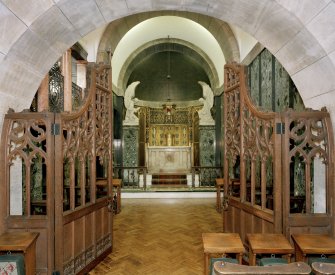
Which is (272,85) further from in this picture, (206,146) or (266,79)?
(206,146)

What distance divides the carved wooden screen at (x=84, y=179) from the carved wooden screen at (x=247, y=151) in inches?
73.9

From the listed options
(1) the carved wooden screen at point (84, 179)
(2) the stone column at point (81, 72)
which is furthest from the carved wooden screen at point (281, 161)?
(2) the stone column at point (81, 72)

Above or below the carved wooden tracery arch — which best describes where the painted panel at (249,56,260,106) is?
above

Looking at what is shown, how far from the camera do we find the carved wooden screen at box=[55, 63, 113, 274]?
9.91 feet

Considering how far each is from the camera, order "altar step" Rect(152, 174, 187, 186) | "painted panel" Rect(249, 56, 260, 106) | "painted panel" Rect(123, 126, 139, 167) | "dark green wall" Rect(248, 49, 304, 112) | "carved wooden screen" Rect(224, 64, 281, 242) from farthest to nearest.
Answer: "painted panel" Rect(123, 126, 139, 167)
"altar step" Rect(152, 174, 187, 186)
"painted panel" Rect(249, 56, 260, 106)
"dark green wall" Rect(248, 49, 304, 112)
"carved wooden screen" Rect(224, 64, 281, 242)

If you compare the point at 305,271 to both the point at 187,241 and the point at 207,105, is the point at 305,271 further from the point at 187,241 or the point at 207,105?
the point at 207,105

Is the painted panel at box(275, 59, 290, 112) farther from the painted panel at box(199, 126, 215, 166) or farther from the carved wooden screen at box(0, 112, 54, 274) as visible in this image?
the painted panel at box(199, 126, 215, 166)

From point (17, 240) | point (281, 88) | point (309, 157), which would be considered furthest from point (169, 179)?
point (17, 240)

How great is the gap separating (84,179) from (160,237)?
2.13 metres

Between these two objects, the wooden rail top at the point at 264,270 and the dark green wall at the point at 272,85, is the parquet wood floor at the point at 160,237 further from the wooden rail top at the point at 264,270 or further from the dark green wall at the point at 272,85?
the dark green wall at the point at 272,85

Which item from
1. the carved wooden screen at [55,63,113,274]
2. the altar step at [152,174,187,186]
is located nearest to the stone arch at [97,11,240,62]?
the carved wooden screen at [55,63,113,274]

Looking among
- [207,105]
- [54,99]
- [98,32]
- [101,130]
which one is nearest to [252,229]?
[101,130]

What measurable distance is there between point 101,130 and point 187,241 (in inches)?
97.6

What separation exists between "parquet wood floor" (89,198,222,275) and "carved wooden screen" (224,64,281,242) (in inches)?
34.7
